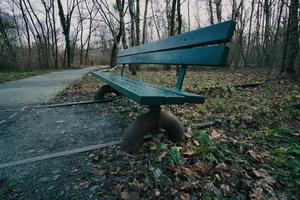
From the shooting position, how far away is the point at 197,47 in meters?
2.29

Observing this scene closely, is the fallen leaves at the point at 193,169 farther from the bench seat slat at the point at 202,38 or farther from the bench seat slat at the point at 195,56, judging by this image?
the bench seat slat at the point at 202,38

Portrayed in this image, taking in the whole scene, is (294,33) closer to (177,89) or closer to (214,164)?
(177,89)

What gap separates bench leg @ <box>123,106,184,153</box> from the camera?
213 centimetres

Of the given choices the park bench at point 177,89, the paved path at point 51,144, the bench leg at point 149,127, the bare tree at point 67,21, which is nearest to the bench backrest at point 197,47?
the park bench at point 177,89

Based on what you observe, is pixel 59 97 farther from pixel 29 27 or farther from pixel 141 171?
pixel 29 27

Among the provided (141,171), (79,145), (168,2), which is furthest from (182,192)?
(168,2)

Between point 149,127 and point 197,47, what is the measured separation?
94 cm

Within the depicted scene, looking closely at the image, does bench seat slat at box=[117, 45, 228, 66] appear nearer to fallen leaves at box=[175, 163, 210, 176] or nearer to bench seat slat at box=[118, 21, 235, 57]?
bench seat slat at box=[118, 21, 235, 57]

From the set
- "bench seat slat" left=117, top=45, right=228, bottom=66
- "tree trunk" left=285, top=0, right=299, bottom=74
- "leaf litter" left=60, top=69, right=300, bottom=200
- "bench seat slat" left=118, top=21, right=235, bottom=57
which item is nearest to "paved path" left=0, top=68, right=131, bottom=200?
"leaf litter" left=60, top=69, right=300, bottom=200

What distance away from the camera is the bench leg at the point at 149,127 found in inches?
84.0

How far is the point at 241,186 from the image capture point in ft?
5.58

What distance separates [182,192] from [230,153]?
2.43 feet

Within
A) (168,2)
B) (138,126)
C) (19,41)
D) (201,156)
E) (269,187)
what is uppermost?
(168,2)

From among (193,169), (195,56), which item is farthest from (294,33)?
(193,169)
